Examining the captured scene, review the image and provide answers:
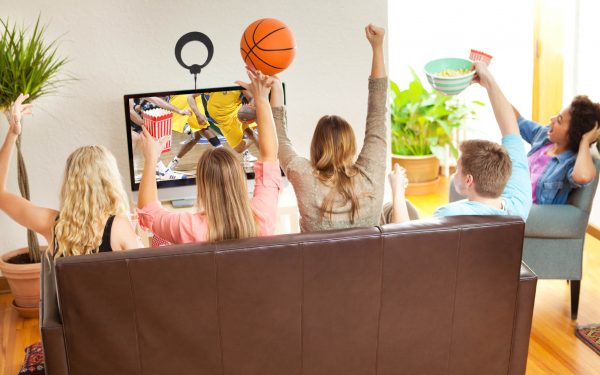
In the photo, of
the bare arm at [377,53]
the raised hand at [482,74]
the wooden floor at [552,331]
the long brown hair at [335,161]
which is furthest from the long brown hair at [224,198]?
the wooden floor at [552,331]

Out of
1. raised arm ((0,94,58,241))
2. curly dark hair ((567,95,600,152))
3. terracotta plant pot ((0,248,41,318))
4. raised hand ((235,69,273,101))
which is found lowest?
terracotta plant pot ((0,248,41,318))

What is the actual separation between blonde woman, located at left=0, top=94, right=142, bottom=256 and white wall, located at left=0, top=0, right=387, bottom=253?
5.70 ft

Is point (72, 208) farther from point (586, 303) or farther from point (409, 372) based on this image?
point (586, 303)

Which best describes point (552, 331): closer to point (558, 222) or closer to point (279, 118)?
point (558, 222)

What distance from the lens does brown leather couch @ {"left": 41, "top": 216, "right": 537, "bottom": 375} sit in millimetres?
2277

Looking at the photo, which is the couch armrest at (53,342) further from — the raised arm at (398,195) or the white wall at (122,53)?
the white wall at (122,53)

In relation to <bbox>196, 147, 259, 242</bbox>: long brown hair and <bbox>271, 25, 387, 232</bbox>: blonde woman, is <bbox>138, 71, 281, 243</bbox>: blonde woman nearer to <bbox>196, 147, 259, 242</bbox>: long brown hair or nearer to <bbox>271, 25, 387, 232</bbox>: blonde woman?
<bbox>196, 147, 259, 242</bbox>: long brown hair

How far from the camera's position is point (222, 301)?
7.73 feet

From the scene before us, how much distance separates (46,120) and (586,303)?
3.37 metres

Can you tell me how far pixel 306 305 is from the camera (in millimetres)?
2428

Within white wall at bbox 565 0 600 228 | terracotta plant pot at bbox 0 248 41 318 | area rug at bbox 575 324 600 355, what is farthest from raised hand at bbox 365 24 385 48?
white wall at bbox 565 0 600 228

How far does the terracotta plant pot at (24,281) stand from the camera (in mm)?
4059

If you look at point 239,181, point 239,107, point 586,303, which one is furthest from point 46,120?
point 586,303

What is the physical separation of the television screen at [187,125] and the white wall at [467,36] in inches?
98.1
